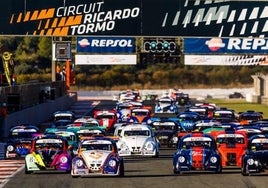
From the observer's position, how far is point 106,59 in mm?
70750

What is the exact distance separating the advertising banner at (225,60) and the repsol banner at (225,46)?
234cm

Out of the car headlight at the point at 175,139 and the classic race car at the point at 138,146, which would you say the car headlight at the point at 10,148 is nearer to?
the classic race car at the point at 138,146

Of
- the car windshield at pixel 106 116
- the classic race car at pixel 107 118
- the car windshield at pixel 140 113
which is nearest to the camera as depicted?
the classic race car at pixel 107 118

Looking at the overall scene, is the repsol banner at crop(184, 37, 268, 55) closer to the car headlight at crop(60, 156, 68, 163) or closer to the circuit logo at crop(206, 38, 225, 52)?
the circuit logo at crop(206, 38, 225, 52)

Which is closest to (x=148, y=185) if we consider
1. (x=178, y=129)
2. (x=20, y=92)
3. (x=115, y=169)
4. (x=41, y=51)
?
(x=115, y=169)

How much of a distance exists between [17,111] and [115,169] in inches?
1146

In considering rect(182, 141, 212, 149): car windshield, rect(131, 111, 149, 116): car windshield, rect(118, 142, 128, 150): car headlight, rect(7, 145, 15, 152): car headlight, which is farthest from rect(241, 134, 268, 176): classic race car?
rect(131, 111, 149, 116): car windshield

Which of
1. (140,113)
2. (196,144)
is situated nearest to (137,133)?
(196,144)

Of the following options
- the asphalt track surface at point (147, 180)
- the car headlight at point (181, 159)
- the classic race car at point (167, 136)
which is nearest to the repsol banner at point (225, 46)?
the classic race car at point (167, 136)

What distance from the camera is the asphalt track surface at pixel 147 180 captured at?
24297mm

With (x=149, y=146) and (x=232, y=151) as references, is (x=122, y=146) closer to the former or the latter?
(x=149, y=146)

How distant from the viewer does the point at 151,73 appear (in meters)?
140

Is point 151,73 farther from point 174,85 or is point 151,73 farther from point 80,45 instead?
point 80,45

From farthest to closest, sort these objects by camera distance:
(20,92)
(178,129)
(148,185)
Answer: (20,92), (178,129), (148,185)
